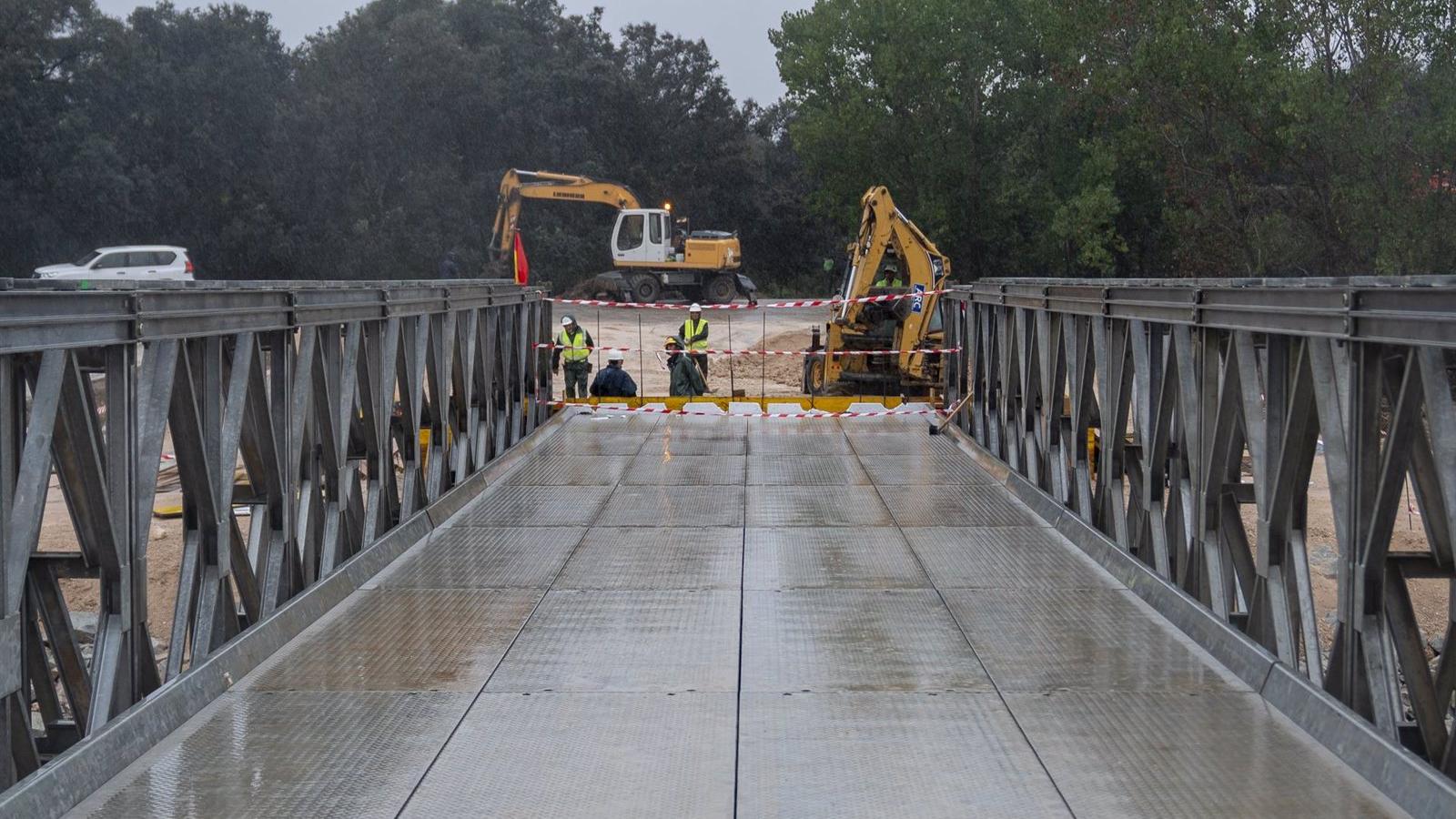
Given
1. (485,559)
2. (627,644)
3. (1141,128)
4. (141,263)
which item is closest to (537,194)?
(141,263)

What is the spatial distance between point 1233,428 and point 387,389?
5.23 meters

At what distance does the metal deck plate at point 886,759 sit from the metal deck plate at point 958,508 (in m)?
4.05

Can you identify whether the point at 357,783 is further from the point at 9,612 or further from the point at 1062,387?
the point at 1062,387

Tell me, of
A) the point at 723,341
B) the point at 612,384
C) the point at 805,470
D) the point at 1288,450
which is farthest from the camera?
the point at 723,341

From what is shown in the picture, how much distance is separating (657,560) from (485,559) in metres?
1.07

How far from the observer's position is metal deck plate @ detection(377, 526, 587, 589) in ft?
26.6

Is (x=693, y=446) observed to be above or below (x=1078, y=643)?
above

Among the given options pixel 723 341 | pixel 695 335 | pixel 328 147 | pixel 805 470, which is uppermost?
pixel 328 147

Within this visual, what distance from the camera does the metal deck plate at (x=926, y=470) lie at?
38.5ft

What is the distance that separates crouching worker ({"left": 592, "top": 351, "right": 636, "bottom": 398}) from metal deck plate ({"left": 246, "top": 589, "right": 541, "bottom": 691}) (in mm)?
11127

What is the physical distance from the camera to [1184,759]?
512 centimetres

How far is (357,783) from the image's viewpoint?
16.1ft

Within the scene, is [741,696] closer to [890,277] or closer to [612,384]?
[612,384]

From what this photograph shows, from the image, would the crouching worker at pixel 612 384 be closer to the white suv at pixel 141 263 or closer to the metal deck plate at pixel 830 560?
the metal deck plate at pixel 830 560
